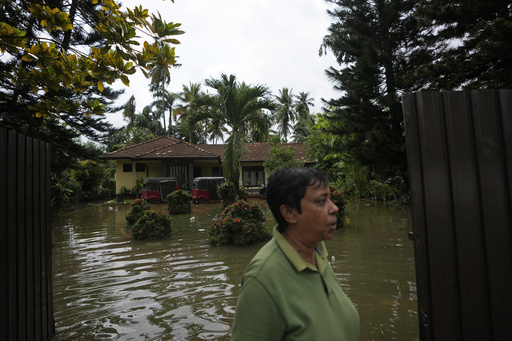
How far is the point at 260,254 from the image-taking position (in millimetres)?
1311

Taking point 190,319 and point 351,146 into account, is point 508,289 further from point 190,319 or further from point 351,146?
point 351,146

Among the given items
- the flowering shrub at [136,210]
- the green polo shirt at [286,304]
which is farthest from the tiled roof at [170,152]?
the green polo shirt at [286,304]

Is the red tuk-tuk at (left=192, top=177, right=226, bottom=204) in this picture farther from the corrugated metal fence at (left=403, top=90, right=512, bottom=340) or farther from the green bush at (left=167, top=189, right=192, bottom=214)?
the corrugated metal fence at (left=403, top=90, right=512, bottom=340)

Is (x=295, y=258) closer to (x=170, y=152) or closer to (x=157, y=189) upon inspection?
(x=157, y=189)

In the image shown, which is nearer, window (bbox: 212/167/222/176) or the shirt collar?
the shirt collar

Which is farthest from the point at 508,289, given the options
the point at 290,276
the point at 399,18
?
the point at 399,18

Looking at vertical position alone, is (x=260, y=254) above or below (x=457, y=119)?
below

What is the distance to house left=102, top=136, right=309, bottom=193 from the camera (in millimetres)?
22469

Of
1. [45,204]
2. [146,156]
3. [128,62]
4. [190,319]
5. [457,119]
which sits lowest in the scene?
[190,319]

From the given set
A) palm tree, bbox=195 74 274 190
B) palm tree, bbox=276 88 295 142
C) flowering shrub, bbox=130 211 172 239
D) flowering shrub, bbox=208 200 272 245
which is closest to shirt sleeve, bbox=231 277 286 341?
flowering shrub, bbox=208 200 272 245

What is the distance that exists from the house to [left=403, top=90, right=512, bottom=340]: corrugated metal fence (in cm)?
2019

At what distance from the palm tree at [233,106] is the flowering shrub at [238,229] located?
3.75m

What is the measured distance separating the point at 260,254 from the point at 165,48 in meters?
2.46

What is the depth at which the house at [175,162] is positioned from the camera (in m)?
22.5
